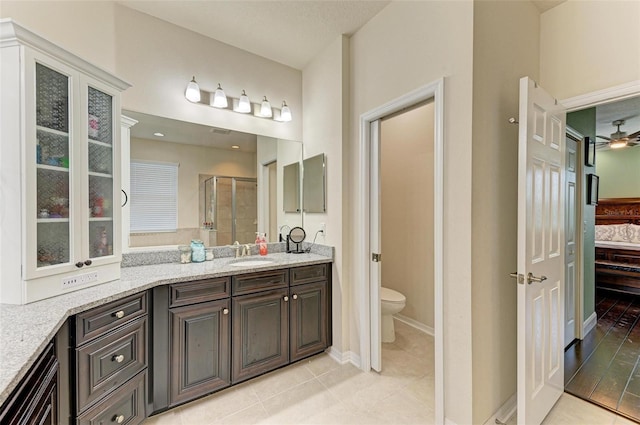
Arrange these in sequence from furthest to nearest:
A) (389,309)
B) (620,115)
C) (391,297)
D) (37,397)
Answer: (620,115)
(391,297)
(389,309)
(37,397)

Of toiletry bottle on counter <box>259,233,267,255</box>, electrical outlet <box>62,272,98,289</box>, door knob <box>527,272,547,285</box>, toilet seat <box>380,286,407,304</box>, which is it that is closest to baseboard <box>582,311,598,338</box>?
toilet seat <box>380,286,407,304</box>

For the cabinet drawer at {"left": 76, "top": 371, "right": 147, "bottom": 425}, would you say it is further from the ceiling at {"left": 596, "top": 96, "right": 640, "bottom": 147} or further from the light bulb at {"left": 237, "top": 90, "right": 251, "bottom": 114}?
the ceiling at {"left": 596, "top": 96, "right": 640, "bottom": 147}

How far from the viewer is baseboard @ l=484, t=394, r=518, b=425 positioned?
165 cm

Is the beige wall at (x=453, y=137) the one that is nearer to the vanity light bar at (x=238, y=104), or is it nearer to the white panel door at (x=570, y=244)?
the vanity light bar at (x=238, y=104)

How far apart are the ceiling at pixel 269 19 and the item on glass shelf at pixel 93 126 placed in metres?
1.05

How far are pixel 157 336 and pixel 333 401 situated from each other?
49.0 inches

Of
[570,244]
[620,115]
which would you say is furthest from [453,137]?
[620,115]

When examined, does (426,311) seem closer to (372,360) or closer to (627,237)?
(372,360)

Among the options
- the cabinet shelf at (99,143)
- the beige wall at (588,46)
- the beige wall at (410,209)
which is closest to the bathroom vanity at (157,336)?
the cabinet shelf at (99,143)

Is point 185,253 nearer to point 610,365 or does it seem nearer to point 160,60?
point 160,60

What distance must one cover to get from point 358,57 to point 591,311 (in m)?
3.66

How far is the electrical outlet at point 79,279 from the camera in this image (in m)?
1.46

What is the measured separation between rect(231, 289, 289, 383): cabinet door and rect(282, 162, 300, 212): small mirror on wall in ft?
3.23

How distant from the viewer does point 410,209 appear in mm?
3184
